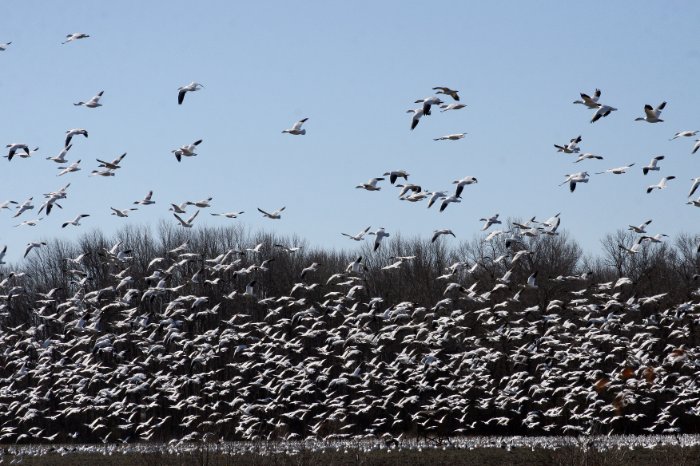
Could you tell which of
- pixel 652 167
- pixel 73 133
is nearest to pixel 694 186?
pixel 652 167

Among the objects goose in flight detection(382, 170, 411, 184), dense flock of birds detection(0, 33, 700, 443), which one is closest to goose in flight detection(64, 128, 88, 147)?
dense flock of birds detection(0, 33, 700, 443)

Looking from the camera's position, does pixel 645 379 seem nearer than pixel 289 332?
Yes

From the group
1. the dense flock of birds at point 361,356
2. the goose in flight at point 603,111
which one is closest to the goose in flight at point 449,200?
the dense flock of birds at point 361,356

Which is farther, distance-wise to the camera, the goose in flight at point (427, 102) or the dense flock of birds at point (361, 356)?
the dense flock of birds at point (361, 356)

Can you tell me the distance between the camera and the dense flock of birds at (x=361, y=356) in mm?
36156

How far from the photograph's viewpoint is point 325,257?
65812 mm

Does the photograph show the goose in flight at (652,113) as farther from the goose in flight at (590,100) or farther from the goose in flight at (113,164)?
the goose in flight at (113,164)

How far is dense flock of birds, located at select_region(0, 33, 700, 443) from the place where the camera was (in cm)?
3616

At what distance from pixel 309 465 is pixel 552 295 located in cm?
2842

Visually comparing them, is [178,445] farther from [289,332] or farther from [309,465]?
[309,465]

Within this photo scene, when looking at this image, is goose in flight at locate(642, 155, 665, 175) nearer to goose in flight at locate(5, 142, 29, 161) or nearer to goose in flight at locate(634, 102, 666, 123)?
goose in flight at locate(634, 102, 666, 123)

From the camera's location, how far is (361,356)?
50.9 meters


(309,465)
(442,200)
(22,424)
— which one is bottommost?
(22,424)

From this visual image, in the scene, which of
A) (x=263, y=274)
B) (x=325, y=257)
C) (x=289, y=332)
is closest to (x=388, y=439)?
(x=289, y=332)
